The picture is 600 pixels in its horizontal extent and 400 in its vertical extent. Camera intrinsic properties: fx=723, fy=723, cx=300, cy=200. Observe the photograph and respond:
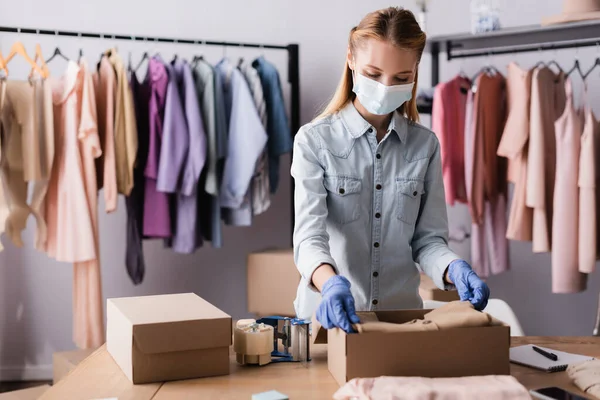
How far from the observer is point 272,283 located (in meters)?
3.42

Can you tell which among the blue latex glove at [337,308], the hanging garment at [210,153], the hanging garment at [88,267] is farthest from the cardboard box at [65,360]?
the blue latex glove at [337,308]

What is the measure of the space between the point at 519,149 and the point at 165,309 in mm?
2228

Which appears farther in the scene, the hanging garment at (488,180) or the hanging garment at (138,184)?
the hanging garment at (488,180)

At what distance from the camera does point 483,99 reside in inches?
136

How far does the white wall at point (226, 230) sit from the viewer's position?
369cm

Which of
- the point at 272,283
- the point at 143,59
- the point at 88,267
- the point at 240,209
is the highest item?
the point at 143,59

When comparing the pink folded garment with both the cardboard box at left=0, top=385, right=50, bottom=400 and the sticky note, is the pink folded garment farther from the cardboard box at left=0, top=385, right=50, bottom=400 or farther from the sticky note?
the cardboard box at left=0, top=385, right=50, bottom=400

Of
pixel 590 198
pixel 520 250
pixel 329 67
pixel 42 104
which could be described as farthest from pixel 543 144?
pixel 42 104

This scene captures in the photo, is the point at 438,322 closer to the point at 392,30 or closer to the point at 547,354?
the point at 547,354

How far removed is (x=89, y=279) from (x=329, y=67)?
5.59ft

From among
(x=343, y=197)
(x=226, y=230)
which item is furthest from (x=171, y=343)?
(x=226, y=230)

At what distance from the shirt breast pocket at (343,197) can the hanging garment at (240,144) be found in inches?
64.6

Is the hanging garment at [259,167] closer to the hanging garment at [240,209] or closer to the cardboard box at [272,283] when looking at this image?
the hanging garment at [240,209]

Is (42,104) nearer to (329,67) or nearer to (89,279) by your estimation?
(89,279)
